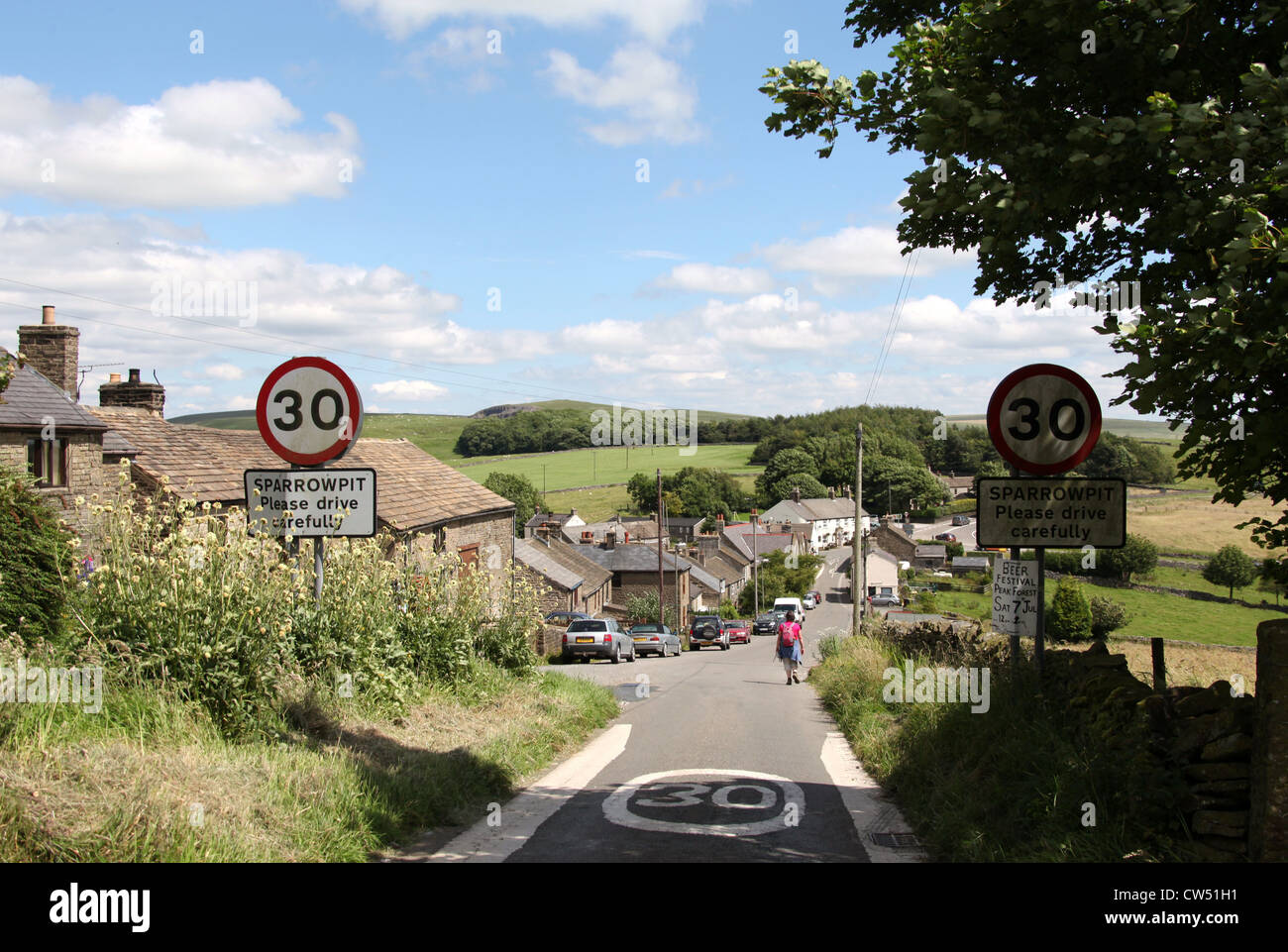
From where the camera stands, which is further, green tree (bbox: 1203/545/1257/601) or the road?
green tree (bbox: 1203/545/1257/601)

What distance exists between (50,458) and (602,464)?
131540mm

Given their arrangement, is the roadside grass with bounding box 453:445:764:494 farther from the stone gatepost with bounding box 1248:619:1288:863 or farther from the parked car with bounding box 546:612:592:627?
the stone gatepost with bounding box 1248:619:1288:863

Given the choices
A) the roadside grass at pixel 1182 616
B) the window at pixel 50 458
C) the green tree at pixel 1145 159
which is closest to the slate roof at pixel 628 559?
the roadside grass at pixel 1182 616

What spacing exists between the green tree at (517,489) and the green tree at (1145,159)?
94257 mm

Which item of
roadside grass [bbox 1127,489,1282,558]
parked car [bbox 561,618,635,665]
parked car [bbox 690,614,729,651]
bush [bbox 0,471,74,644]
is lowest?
parked car [bbox 690,614,729,651]

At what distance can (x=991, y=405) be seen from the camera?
21.3 feet

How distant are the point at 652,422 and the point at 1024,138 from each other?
104 m

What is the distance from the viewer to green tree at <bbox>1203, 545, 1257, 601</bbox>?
182 feet

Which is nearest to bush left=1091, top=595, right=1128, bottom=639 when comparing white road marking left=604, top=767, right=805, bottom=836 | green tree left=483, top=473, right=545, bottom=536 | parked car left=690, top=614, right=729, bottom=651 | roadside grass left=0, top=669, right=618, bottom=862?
parked car left=690, top=614, right=729, bottom=651

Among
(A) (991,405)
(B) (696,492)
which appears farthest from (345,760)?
(B) (696,492)

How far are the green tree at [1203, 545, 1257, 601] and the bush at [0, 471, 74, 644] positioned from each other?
2414 inches

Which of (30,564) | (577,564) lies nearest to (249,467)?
(30,564)

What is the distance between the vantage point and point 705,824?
6.68m
